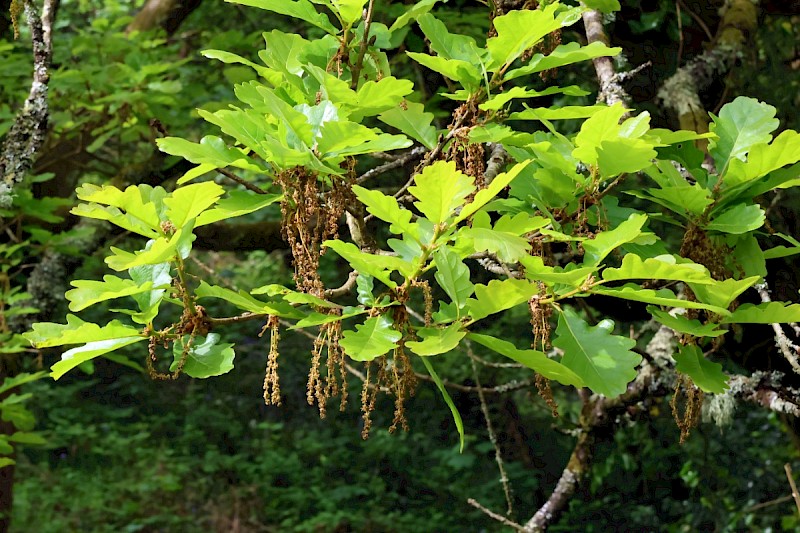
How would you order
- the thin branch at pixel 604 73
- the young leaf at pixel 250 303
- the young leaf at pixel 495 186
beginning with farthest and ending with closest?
the thin branch at pixel 604 73
the young leaf at pixel 250 303
the young leaf at pixel 495 186

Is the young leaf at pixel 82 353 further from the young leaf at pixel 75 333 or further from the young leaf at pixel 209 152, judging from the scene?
the young leaf at pixel 209 152

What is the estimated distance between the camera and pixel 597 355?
85cm

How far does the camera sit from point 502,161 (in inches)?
51.2

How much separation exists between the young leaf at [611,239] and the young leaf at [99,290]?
1.44 feet

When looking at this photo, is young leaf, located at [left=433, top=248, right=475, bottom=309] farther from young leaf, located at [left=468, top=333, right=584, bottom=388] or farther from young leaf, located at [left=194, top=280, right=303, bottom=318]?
young leaf, located at [left=194, top=280, right=303, bottom=318]

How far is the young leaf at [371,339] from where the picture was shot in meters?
0.78

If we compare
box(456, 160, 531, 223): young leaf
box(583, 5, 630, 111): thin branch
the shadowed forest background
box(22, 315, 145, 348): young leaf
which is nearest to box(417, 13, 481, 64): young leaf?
box(456, 160, 531, 223): young leaf

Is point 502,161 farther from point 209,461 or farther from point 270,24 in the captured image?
point 209,461

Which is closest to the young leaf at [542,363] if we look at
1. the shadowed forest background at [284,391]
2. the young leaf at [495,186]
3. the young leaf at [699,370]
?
the young leaf at [495,186]

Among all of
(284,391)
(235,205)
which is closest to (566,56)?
(235,205)

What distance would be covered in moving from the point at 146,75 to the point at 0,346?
0.93 meters

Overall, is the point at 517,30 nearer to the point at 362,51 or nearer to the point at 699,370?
the point at 362,51

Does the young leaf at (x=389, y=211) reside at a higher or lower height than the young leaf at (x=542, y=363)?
higher

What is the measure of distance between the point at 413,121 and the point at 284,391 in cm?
495
